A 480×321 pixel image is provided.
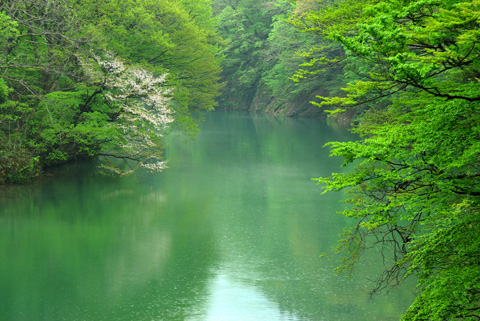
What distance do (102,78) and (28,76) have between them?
A: 2085mm

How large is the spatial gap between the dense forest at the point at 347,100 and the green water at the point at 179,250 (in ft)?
2.38

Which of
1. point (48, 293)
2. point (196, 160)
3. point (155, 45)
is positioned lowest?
point (48, 293)

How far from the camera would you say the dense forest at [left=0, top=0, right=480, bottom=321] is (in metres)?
4.60

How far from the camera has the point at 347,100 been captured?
6289mm

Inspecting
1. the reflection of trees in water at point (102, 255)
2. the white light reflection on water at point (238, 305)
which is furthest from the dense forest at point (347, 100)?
the reflection of trees in water at point (102, 255)

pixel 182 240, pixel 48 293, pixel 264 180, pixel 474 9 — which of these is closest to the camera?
pixel 474 9

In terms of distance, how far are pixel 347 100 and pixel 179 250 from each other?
18.2 ft

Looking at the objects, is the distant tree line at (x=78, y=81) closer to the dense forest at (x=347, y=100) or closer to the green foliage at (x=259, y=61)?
the dense forest at (x=347, y=100)

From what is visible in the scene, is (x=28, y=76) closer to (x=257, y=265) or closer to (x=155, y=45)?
(x=155, y=45)

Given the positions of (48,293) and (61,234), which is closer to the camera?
(48,293)

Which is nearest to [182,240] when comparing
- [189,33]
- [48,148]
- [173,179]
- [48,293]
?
[48,293]

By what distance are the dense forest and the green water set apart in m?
0.72

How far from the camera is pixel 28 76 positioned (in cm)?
1588

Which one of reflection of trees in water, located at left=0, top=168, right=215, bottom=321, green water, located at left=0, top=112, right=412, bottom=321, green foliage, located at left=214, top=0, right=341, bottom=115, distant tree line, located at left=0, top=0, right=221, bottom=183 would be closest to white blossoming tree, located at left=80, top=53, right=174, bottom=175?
distant tree line, located at left=0, top=0, right=221, bottom=183
